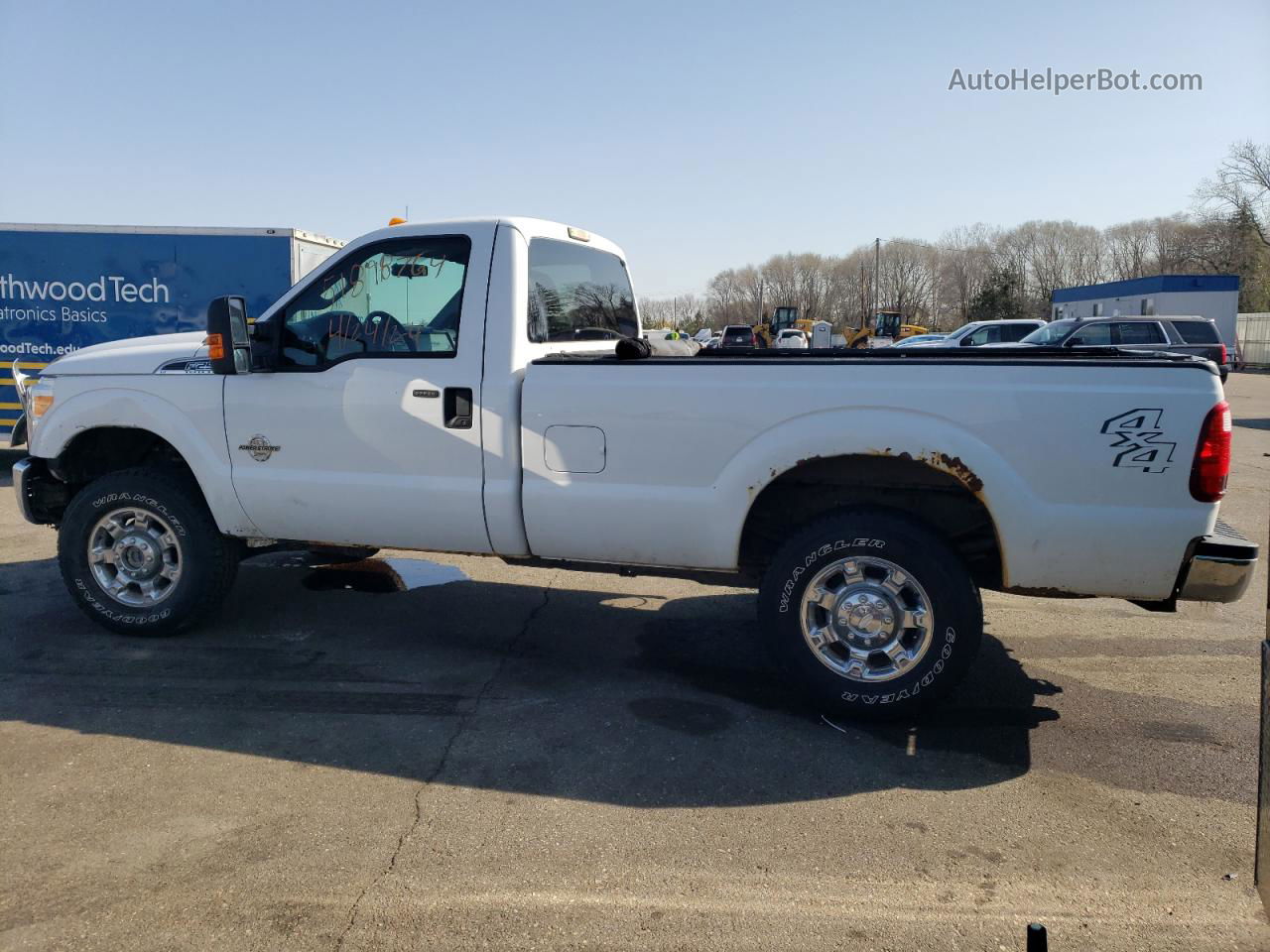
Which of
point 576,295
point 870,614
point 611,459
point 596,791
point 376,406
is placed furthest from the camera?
point 576,295

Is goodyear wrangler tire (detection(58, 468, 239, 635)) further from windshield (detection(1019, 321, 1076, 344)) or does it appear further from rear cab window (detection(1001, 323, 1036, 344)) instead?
rear cab window (detection(1001, 323, 1036, 344))

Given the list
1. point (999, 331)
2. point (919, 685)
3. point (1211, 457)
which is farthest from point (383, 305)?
point (999, 331)

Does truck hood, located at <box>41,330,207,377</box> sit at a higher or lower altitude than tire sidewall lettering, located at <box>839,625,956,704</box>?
higher

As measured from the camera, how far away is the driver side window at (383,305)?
4.82 meters

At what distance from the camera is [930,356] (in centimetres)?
448

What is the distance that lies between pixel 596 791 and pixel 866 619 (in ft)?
4.64

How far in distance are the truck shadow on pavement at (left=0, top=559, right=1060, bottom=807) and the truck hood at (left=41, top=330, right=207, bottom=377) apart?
151cm

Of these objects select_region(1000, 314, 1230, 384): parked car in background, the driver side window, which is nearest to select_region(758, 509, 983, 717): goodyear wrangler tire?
the driver side window

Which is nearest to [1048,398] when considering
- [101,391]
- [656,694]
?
[656,694]

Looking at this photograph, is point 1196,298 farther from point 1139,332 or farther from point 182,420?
point 182,420

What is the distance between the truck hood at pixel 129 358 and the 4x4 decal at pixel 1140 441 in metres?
4.50

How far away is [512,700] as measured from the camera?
14.9ft

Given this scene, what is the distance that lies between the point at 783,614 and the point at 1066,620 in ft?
8.73

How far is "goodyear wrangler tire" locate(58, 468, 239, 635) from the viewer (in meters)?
5.21
